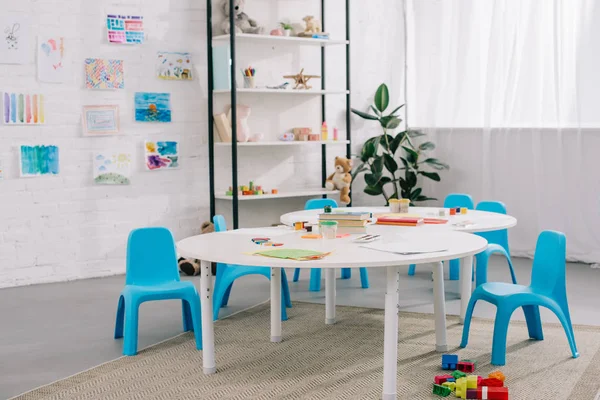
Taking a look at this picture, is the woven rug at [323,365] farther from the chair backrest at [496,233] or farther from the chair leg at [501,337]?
the chair backrest at [496,233]

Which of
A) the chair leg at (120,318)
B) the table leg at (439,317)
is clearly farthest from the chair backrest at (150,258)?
the table leg at (439,317)

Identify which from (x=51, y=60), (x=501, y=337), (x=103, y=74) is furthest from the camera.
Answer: (x=103, y=74)

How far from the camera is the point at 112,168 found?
5969 millimetres

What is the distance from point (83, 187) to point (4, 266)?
791 millimetres

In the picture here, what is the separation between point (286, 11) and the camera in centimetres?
678

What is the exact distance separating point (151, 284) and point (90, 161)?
209 centimetres

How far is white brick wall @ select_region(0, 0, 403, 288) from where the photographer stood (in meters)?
5.60

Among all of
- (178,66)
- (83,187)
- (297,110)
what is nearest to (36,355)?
(83,187)

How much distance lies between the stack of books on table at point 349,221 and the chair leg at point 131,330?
1024mm

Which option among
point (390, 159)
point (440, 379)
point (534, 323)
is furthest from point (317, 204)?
point (440, 379)

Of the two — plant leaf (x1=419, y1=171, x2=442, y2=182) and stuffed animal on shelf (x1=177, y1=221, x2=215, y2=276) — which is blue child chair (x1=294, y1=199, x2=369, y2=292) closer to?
stuffed animal on shelf (x1=177, y1=221, x2=215, y2=276)

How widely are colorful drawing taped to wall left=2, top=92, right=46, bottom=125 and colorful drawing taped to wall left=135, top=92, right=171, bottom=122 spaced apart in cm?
73

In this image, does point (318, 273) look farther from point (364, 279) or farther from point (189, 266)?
point (189, 266)

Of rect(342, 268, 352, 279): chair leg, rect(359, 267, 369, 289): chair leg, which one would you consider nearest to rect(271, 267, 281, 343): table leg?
rect(359, 267, 369, 289): chair leg
